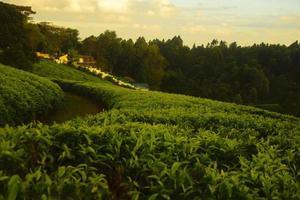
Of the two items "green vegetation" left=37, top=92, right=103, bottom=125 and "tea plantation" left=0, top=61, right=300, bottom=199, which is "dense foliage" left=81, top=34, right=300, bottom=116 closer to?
"green vegetation" left=37, top=92, right=103, bottom=125

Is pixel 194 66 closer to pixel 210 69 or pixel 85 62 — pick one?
pixel 210 69

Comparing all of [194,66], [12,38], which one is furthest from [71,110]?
[194,66]

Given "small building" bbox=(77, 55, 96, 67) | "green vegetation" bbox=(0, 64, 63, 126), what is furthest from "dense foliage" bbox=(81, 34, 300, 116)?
"green vegetation" bbox=(0, 64, 63, 126)

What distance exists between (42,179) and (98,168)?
989mm

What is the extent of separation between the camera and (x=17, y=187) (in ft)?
12.5

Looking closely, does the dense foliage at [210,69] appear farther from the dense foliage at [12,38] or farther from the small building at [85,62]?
the dense foliage at [12,38]

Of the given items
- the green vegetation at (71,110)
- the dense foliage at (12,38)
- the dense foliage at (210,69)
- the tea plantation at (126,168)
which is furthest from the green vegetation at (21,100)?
the dense foliage at (210,69)

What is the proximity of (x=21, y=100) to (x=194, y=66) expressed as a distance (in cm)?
10750

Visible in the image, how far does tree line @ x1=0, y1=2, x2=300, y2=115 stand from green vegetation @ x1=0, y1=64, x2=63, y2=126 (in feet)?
134

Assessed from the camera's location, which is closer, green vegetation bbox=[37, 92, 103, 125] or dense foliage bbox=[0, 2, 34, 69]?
green vegetation bbox=[37, 92, 103, 125]

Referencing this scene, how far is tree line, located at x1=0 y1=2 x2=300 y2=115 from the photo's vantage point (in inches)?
3548

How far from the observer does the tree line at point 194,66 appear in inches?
3548

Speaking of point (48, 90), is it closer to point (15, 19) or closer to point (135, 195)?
point (15, 19)

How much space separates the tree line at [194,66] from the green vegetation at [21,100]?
40.7m
